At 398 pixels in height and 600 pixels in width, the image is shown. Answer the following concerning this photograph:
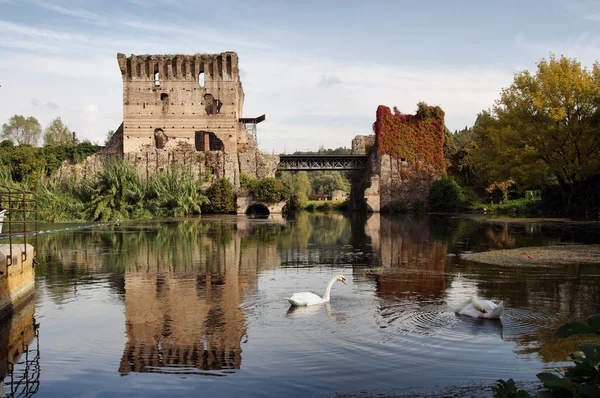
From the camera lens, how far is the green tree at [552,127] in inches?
1297

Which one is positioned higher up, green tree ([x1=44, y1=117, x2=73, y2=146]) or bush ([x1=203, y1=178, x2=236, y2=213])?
green tree ([x1=44, y1=117, x2=73, y2=146])

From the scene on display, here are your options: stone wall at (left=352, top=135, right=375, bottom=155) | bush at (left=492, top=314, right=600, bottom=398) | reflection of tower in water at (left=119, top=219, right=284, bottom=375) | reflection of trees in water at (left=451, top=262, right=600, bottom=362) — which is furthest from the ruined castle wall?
bush at (left=492, top=314, right=600, bottom=398)

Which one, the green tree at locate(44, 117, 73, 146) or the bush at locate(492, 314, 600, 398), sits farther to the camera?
the green tree at locate(44, 117, 73, 146)

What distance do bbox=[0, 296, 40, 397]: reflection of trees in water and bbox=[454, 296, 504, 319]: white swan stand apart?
18.9 ft

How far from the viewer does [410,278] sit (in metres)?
12.9

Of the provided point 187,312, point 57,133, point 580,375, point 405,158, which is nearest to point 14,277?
point 187,312

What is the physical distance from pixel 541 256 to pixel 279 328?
975 cm

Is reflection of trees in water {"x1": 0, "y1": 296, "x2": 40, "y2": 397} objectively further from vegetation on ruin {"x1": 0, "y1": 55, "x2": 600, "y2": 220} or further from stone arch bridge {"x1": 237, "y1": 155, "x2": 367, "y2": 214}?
stone arch bridge {"x1": 237, "y1": 155, "x2": 367, "y2": 214}

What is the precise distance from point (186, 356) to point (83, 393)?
143 centimetres

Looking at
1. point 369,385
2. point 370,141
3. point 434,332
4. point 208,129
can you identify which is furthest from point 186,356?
point 370,141

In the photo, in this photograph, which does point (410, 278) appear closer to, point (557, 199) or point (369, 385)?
point (369, 385)

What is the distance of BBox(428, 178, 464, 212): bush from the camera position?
2020 inches

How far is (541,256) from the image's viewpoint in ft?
51.9

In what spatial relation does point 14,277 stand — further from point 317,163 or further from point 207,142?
point 317,163
